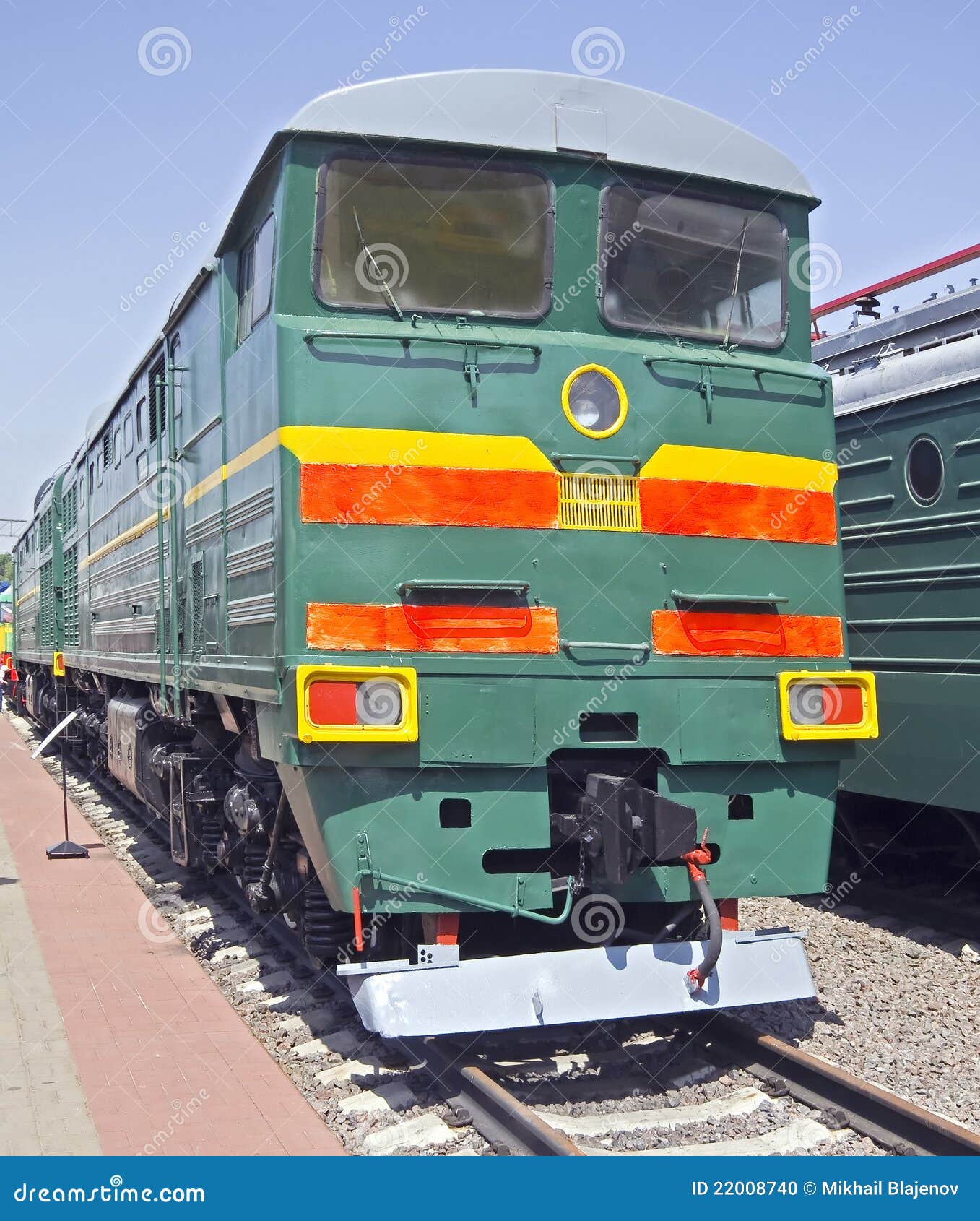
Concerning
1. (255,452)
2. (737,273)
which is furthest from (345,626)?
(737,273)

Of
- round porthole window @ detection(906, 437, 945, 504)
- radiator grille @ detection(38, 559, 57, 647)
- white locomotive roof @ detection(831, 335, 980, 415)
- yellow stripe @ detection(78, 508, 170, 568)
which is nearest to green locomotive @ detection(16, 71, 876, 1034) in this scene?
white locomotive roof @ detection(831, 335, 980, 415)

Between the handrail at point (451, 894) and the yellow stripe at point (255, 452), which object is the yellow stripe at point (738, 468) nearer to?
the yellow stripe at point (255, 452)

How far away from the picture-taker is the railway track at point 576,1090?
15.0 ft

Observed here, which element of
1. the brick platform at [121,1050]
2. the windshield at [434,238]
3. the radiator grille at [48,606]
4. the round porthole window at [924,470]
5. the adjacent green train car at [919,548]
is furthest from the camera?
the radiator grille at [48,606]

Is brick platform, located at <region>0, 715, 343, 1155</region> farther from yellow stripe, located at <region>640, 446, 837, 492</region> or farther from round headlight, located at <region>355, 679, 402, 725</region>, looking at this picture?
yellow stripe, located at <region>640, 446, 837, 492</region>

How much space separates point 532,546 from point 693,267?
1680mm

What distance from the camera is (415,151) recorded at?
5.39 meters

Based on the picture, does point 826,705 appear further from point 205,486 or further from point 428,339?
point 205,486

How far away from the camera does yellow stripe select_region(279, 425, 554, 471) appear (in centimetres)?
514

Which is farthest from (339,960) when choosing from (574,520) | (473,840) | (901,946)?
(901,946)

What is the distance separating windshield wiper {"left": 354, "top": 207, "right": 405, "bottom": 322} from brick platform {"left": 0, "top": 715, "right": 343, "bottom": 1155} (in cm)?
333

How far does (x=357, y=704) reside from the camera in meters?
5.02

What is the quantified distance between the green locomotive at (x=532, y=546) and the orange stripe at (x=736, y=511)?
0.05 feet

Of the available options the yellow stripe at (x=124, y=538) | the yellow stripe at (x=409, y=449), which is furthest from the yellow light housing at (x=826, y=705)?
the yellow stripe at (x=124, y=538)
